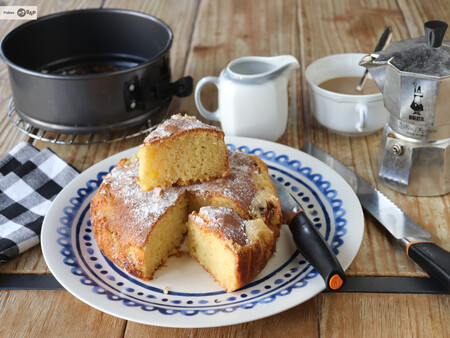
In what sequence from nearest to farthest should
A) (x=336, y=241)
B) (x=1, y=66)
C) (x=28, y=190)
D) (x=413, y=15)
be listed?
(x=336, y=241) → (x=28, y=190) → (x=1, y=66) → (x=413, y=15)

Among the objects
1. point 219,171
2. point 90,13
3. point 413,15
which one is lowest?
point 413,15

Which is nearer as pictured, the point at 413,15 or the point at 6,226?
the point at 6,226

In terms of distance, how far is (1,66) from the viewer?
2473 millimetres

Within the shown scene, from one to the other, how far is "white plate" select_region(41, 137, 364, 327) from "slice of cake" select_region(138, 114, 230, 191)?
0.73ft

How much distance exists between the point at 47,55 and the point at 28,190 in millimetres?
686

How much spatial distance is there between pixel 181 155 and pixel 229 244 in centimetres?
32

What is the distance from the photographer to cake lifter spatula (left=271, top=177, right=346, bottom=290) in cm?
117

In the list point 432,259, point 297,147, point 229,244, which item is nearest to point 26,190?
point 229,244

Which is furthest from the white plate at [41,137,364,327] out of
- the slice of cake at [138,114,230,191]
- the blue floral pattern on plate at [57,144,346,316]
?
the slice of cake at [138,114,230,191]

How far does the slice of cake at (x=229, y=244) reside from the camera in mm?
1246

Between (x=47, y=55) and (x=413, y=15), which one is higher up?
(x=47, y=55)

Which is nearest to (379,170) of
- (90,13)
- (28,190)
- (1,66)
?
(28,190)

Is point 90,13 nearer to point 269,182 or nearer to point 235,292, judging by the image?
point 269,182

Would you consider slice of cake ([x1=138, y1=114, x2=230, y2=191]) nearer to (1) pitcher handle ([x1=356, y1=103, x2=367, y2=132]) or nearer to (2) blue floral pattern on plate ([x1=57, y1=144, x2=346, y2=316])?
(2) blue floral pattern on plate ([x1=57, y1=144, x2=346, y2=316])
